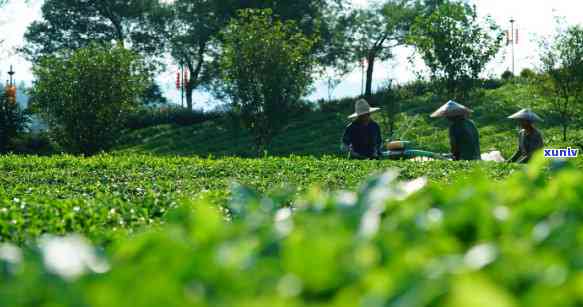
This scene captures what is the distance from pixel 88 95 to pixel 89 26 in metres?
26.6

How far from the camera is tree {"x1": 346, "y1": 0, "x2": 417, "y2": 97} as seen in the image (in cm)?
4497

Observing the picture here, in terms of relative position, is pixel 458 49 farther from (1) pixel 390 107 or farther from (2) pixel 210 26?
(2) pixel 210 26

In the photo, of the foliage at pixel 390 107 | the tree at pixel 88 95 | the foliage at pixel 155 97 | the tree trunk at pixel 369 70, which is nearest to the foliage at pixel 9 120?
the tree at pixel 88 95

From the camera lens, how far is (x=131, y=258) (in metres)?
1.60

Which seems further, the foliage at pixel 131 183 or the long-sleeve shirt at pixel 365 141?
the long-sleeve shirt at pixel 365 141

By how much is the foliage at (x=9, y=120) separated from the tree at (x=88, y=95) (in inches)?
287

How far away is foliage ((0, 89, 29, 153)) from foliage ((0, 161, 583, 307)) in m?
32.3

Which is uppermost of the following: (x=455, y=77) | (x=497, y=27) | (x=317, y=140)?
(x=497, y=27)

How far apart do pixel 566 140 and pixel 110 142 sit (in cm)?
1437

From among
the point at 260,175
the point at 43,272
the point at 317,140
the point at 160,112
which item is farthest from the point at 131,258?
the point at 160,112

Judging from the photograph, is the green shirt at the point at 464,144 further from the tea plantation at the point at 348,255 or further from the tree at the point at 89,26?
the tree at the point at 89,26

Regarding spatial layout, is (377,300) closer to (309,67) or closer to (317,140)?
(309,67)

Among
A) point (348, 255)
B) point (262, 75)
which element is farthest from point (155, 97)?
point (348, 255)

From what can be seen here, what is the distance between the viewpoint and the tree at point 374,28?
45.0 metres
